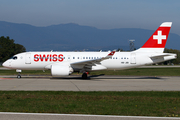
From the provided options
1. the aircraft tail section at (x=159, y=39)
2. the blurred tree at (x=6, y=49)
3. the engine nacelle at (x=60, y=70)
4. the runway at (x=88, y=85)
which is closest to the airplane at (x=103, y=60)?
the aircraft tail section at (x=159, y=39)

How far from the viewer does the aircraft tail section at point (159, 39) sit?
26.9m

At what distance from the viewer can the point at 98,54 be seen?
89.9ft

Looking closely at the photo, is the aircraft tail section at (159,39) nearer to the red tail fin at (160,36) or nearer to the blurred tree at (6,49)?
the red tail fin at (160,36)

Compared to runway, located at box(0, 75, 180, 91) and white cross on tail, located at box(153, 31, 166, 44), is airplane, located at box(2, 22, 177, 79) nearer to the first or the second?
white cross on tail, located at box(153, 31, 166, 44)

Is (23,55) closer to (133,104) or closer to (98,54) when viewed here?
(98,54)

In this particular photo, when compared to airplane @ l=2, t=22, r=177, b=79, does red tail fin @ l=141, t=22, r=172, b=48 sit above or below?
above

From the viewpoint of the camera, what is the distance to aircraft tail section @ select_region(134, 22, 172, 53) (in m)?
26.9

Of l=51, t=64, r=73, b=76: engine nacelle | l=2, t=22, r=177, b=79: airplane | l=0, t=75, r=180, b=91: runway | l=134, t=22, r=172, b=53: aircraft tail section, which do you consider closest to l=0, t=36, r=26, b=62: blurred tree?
l=2, t=22, r=177, b=79: airplane

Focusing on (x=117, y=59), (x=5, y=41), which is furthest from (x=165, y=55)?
(x=5, y=41)

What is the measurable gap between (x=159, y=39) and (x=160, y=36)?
372 mm

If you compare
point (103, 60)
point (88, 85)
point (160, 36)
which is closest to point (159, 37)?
point (160, 36)

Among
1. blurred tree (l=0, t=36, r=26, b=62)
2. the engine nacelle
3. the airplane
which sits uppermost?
blurred tree (l=0, t=36, r=26, b=62)

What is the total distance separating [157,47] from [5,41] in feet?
Result: 279

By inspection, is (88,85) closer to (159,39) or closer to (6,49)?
(159,39)
